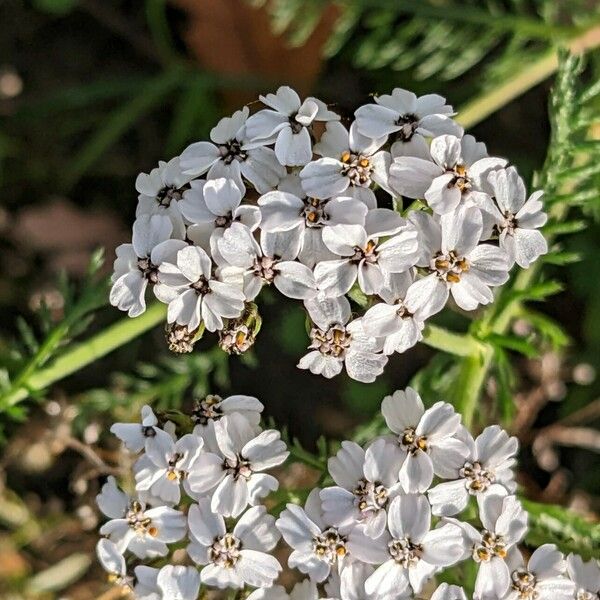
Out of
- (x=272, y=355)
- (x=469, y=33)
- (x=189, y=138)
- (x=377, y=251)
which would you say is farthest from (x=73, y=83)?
(x=377, y=251)

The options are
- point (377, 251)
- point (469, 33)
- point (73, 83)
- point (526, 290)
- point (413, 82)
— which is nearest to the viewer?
point (377, 251)

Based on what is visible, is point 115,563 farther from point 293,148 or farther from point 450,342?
point 293,148

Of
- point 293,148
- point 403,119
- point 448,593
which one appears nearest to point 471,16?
point 403,119

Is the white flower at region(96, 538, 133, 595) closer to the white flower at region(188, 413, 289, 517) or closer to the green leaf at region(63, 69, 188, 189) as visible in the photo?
the white flower at region(188, 413, 289, 517)

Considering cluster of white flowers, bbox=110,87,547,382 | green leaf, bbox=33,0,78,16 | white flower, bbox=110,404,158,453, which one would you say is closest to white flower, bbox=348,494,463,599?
cluster of white flowers, bbox=110,87,547,382

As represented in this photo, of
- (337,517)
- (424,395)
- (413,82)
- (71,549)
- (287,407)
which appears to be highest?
(413,82)

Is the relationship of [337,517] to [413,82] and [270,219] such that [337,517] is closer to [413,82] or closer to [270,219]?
[270,219]

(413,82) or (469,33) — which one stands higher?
(469,33)

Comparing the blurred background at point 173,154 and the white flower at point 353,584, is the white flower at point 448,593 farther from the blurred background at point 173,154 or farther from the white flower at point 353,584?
the blurred background at point 173,154
